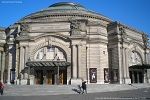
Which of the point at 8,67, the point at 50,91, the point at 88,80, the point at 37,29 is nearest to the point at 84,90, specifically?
the point at 50,91

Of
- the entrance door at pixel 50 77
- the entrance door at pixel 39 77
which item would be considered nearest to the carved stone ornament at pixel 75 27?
the entrance door at pixel 50 77

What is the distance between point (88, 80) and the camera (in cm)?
4638

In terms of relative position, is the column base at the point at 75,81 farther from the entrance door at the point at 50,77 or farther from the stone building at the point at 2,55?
the stone building at the point at 2,55

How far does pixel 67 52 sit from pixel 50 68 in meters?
4.41

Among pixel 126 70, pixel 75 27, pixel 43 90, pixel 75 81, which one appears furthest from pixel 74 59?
pixel 43 90

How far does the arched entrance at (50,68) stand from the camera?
4591 centimetres

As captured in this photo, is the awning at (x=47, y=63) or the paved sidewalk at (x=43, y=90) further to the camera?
the awning at (x=47, y=63)

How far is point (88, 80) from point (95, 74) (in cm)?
176

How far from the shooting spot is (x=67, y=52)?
46.0 m

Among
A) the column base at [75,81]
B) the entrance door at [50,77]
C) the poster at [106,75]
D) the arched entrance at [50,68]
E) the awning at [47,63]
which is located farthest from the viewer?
the poster at [106,75]

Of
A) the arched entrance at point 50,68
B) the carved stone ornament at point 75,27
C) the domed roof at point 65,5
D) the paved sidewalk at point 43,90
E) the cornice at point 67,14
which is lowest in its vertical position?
the paved sidewalk at point 43,90

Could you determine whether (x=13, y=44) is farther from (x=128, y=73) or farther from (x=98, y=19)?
(x=128, y=73)

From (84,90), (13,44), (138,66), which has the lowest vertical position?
(84,90)

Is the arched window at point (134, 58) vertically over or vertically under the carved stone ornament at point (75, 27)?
under
